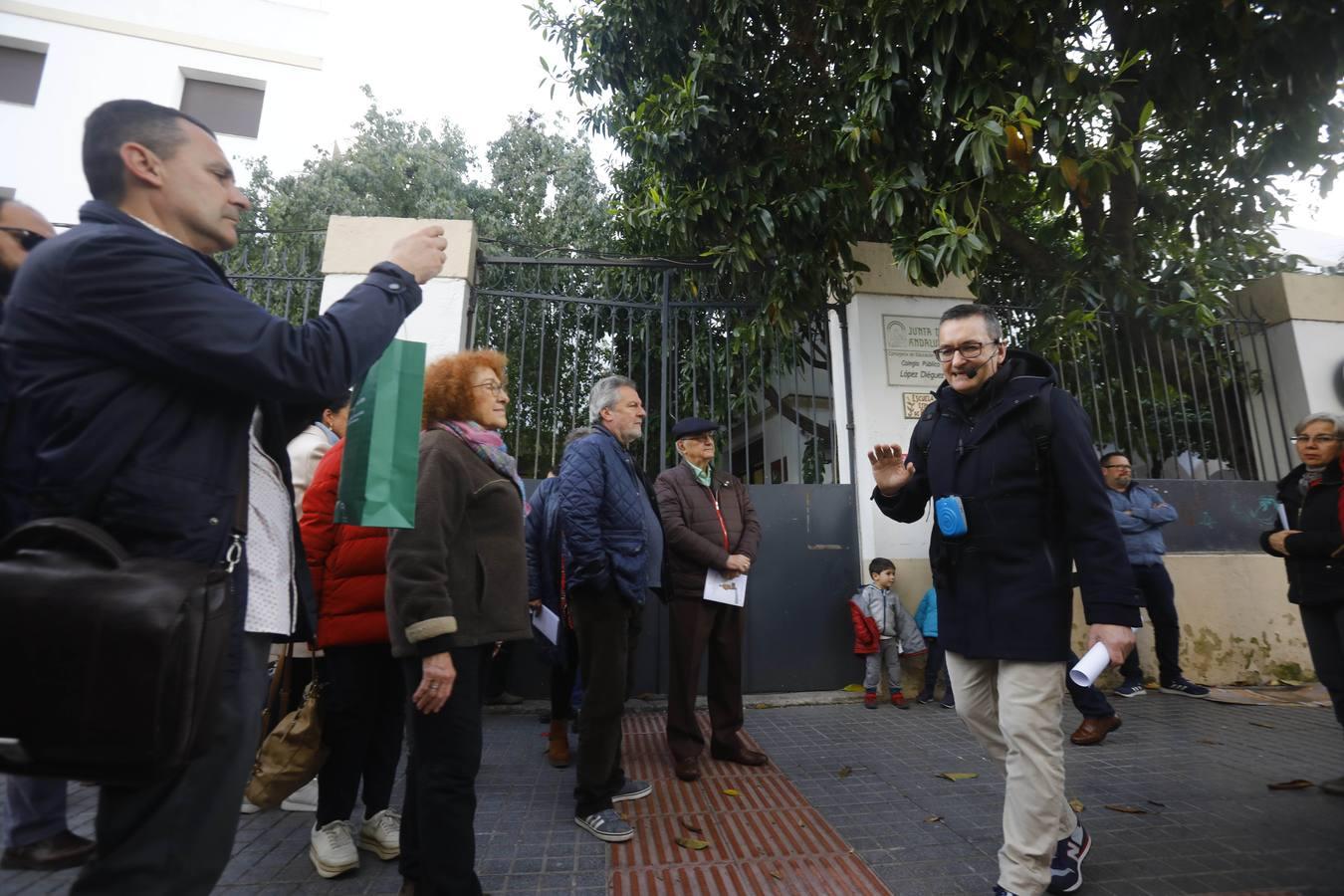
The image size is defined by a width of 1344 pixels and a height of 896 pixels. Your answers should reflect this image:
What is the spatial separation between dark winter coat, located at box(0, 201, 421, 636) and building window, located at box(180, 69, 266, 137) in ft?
60.9

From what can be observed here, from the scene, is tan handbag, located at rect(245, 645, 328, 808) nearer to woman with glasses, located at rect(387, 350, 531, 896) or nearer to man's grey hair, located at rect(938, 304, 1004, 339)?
woman with glasses, located at rect(387, 350, 531, 896)

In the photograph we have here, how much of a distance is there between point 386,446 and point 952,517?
78.6 inches

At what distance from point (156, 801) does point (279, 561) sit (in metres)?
0.51

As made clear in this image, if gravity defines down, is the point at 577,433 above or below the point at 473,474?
above

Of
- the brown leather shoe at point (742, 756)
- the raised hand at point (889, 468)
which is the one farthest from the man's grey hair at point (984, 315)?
the brown leather shoe at point (742, 756)

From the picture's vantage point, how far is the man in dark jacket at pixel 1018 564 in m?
2.39

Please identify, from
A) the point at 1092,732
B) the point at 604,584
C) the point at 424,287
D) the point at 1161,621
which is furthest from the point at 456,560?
the point at 1161,621

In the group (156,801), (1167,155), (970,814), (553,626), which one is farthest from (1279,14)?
(156,801)

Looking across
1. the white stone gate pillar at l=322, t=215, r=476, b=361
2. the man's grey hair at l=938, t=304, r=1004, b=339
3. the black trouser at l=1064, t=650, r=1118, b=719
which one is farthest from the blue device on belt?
the white stone gate pillar at l=322, t=215, r=476, b=361

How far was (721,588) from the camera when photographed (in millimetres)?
4227

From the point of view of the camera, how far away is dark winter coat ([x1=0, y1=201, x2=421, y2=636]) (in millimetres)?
1216

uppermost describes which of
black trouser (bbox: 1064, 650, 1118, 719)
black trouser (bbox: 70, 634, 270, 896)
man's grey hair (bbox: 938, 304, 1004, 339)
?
man's grey hair (bbox: 938, 304, 1004, 339)

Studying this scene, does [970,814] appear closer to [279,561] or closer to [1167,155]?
[279,561]

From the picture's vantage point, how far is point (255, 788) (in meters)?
2.73
